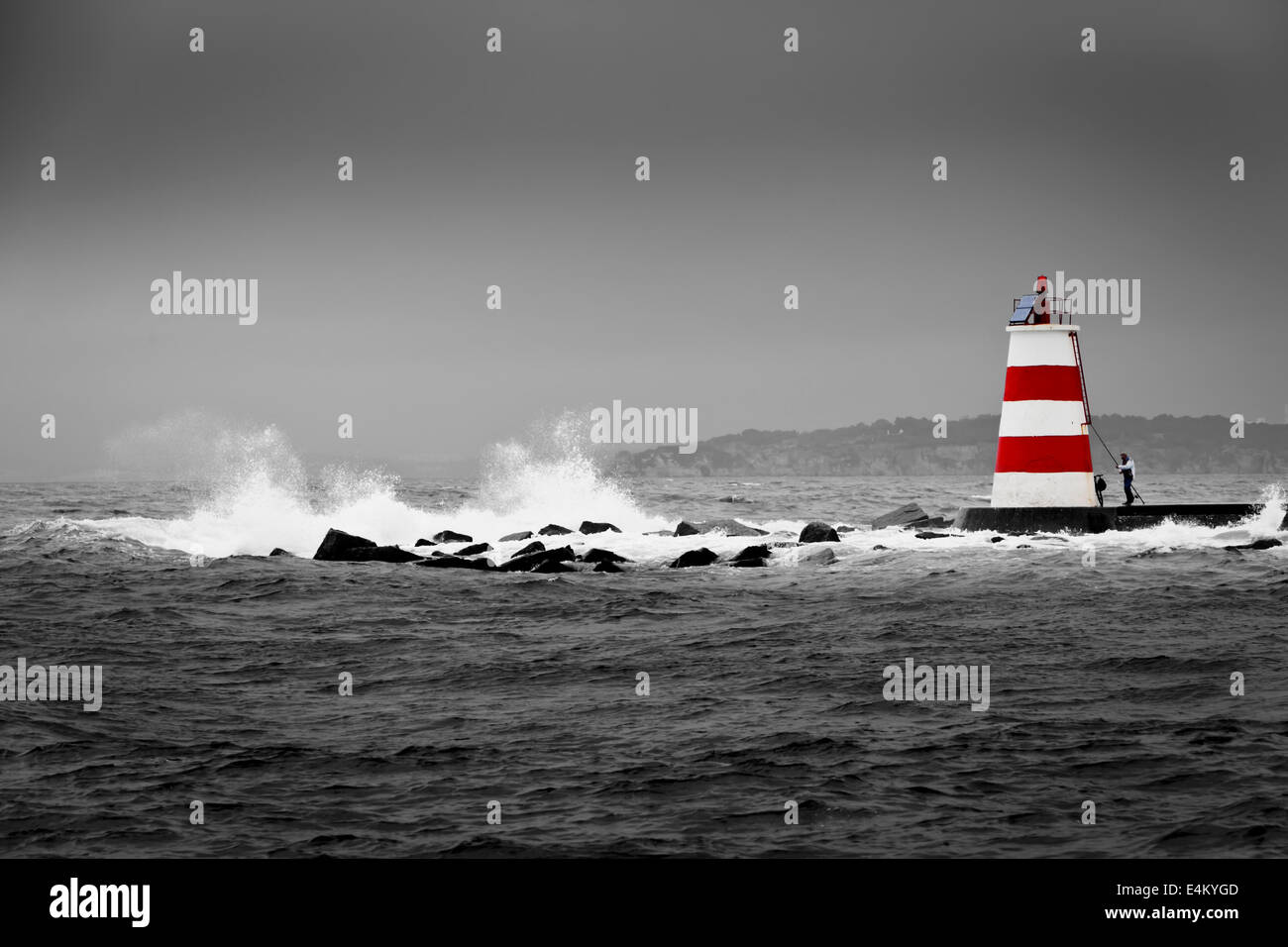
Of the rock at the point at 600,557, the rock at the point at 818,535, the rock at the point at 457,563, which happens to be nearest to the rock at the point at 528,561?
the rock at the point at 457,563

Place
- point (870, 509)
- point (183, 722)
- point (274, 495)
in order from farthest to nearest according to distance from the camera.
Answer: point (870, 509) → point (274, 495) → point (183, 722)

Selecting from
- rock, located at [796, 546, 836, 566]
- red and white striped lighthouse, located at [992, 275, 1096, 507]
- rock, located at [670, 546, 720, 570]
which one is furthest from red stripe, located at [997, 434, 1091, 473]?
rock, located at [670, 546, 720, 570]

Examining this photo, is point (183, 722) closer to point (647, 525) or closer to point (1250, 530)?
point (1250, 530)

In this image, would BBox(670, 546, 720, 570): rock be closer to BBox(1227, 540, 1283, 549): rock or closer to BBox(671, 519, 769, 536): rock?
BBox(671, 519, 769, 536): rock

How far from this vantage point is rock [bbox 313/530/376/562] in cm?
2375

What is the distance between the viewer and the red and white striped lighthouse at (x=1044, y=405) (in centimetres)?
2155

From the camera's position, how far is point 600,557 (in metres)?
22.6

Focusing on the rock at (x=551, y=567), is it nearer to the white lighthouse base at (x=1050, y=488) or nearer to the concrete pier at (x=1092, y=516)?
the white lighthouse base at (x=1050, y=488)

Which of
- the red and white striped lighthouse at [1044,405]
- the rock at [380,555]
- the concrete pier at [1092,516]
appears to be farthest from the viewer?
the rock at [380,555]

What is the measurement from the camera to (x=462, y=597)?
1814cm

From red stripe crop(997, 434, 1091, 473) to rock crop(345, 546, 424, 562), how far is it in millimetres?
11585

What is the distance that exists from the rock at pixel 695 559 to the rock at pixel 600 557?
1.11 m
